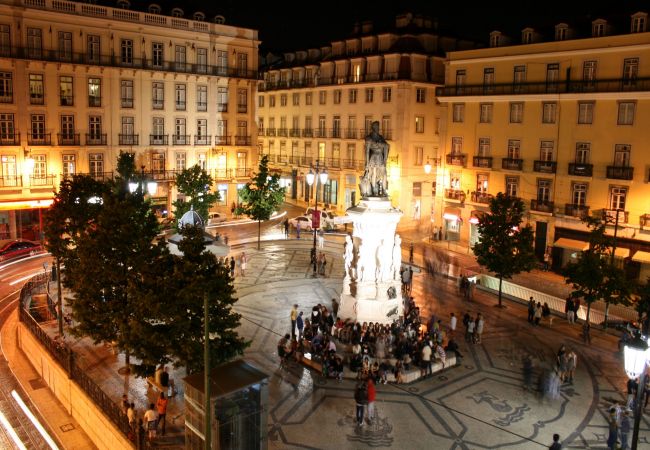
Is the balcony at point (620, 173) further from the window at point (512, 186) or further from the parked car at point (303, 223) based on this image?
the parked car at point (303, 223)

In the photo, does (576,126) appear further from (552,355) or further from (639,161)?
(552,355)

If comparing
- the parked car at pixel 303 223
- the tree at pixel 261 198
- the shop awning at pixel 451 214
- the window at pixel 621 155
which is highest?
the window at pixel 621 155

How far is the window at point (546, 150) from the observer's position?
4181 cm

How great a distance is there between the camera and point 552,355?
1014 inches

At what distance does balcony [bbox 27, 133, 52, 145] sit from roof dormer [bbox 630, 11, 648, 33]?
39.4 meters

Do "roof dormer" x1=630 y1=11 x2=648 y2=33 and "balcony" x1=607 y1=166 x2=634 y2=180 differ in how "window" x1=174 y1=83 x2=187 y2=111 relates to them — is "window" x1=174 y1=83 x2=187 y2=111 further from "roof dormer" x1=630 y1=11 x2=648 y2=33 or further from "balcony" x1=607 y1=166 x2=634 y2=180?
"roof dormer" x1=630 y1=11 x2=648 y2=33

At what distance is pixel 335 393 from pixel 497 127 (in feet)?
96.5

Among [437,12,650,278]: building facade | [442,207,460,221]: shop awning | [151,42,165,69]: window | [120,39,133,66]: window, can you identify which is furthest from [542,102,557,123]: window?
[120,39,133,66]: window

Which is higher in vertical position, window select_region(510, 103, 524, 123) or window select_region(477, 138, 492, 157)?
window select_region(510, 103, 524, 123)

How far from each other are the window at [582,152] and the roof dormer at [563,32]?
274 inches

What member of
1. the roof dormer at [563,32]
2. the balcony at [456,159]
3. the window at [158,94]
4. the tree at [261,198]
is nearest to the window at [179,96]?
the window at [158,94]

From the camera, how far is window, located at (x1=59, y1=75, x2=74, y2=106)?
45969mm

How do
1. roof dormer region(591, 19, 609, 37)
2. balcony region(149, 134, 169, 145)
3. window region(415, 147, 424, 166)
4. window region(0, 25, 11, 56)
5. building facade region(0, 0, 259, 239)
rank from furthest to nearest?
window region(415, 147, 424, 166) → balcony region(149, 134, 169, 145) → building facade region(0, 0, 259, 239) → window region(0, 25, 11, 56) → roof dormer region(591, 19, 609, 37)

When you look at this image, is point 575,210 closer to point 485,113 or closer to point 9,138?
point 485,113
